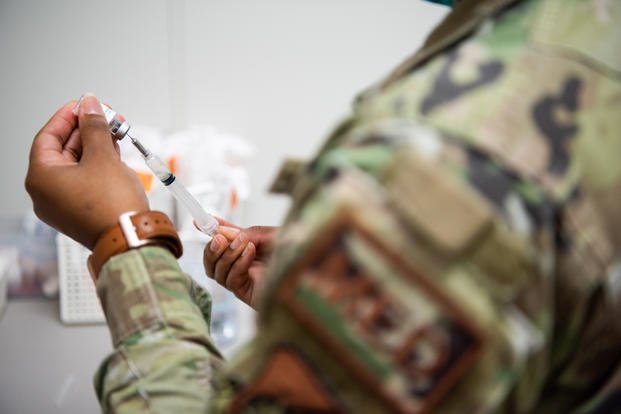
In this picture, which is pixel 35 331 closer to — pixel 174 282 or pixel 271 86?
pixel 271 86

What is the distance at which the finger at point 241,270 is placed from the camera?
30.0 inches

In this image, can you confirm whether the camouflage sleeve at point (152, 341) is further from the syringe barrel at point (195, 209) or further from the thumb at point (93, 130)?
the syringe barrel at point (195, 209)

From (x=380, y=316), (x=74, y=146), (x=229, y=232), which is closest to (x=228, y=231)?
(x=229, y=232)

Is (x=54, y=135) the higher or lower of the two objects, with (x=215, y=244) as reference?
higher

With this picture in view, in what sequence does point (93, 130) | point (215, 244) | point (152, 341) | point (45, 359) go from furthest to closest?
point (45, 359) → point (215, 244) → point (93, 130) → point (152, 341)

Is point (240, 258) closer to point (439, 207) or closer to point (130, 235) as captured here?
point (130, 235)

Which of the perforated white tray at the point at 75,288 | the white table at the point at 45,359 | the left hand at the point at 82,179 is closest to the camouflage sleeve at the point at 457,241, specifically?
the left hand at the point at 82,179

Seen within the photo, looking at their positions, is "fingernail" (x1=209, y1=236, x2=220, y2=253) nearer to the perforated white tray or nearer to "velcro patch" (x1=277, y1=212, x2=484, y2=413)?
"velcro patch" (x1=277, y1=212, x2=484, y2=413)

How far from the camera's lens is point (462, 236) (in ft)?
0.91

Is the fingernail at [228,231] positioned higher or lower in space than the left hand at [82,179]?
lower

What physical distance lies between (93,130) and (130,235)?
184mm

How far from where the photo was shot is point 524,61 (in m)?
0.32

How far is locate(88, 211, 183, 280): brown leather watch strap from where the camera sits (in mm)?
475

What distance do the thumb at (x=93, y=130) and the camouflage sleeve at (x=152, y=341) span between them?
5.9 inches
